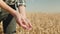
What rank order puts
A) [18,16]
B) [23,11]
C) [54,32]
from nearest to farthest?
[18,16], [23,11], [54,32]

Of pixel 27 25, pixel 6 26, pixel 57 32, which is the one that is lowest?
pixel 57 32

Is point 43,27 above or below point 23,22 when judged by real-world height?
below

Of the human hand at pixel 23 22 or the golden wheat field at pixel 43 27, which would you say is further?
the golden wheat field at pixel 43 27

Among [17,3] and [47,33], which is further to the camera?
[47,33]

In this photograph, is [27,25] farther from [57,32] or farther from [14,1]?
[57,32]

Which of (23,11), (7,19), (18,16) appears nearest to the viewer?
(18,16)

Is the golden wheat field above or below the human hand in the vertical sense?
below

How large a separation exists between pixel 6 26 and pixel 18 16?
0.70m

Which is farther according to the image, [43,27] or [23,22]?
[43,27]

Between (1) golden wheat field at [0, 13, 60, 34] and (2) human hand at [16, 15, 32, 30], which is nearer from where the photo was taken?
(2) human hand at [16, 15, 32, 30]

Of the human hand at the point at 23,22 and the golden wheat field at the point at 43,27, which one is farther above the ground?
the human hand at the point at 23,22

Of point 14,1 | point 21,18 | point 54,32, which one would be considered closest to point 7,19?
point 14,1

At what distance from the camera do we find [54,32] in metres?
3.68

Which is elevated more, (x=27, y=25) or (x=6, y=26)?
(x=27, y=25)
